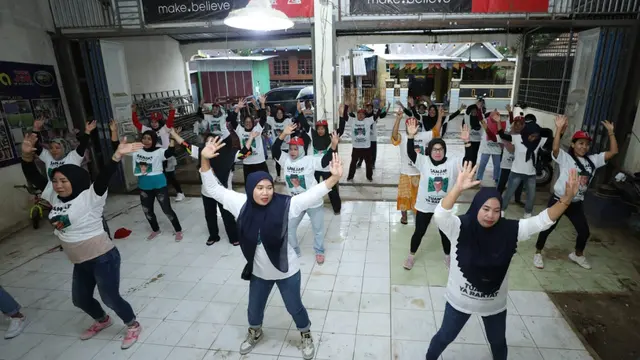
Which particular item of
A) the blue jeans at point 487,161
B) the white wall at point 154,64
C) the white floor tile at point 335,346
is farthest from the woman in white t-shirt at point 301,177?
the white wall at point 154,64

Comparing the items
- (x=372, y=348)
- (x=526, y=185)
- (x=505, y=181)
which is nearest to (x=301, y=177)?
(x=372, y=348)

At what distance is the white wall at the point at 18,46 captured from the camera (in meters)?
5.43

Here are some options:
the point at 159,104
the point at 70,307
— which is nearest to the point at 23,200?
the point at 70,307

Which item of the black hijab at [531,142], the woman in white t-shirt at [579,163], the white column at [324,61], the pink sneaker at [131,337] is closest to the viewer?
the pink sneaker at [131,337]

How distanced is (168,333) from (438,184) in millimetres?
3022

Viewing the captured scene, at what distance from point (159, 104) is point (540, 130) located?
8.05 metres

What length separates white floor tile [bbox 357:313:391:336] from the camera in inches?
125

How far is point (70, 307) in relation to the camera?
3.70m

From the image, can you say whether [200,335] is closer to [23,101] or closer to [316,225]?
[316,225]

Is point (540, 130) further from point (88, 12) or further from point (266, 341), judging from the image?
point (88, 12)

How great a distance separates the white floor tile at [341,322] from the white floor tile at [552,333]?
5.11 feet

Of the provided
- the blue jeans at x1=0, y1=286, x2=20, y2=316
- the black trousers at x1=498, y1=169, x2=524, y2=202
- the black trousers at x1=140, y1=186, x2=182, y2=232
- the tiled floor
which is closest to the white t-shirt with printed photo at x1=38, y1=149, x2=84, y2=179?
the black trousers at x1=140, y1=186, x2=182, y2=232

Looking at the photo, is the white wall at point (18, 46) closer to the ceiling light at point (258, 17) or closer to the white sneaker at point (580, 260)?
the ceiling light at point (258, 17)

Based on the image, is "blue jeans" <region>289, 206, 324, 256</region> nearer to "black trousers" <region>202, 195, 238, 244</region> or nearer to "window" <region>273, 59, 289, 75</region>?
"black trousers" <region>202, 195, 238, 244</region>
